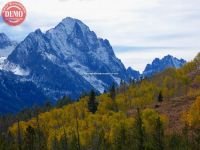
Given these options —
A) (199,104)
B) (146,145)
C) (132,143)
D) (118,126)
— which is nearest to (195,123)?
(199,104)

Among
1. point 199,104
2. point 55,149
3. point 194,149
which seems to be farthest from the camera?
point 199,104

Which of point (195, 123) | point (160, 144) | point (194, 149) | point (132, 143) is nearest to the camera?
point (160, 144)

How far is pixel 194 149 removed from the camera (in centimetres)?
13338

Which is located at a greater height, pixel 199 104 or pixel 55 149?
pixel 199 104

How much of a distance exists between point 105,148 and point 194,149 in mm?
31961

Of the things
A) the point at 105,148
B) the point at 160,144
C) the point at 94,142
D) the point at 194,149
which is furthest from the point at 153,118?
the point at 160,144

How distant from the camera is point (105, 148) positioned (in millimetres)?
155625

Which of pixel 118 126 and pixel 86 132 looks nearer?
pixel 118 126

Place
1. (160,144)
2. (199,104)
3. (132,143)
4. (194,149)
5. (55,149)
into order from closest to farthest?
1. (160,144)
2. (194,149)
3. (132,143)
4. (55,149)
5. (199,104)

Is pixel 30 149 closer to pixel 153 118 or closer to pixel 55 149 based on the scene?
pixel 55 149

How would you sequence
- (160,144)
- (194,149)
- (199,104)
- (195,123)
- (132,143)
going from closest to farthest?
(160,144), (194,149), (132,143), (195,123), (199,104)

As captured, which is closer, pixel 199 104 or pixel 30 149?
pixel 30 149

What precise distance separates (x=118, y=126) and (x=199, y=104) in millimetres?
40286

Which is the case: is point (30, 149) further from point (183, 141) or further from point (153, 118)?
point (153, 118)
